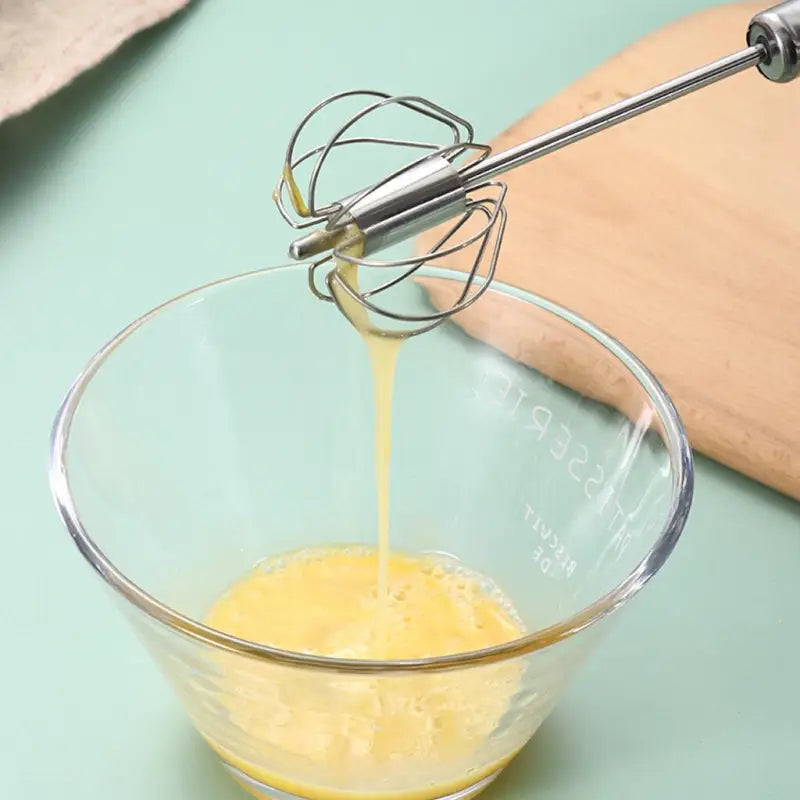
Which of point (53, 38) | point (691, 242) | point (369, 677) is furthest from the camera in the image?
point (53, 38)

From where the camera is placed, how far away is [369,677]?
0.43m

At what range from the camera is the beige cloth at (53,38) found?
0.95 meters

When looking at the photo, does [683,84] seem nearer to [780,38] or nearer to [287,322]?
[780,38]

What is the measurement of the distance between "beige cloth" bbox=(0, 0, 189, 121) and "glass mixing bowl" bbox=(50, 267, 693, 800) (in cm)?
41

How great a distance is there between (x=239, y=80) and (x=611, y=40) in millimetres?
334

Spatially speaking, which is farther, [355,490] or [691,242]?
[691,242]

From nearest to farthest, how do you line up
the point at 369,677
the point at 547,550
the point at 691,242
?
1. the point at 369,677
2. the point at 547,550
3. the point at 691,242

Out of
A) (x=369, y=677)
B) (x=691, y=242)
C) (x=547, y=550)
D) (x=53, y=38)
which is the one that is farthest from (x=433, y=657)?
(x=53, y=38)

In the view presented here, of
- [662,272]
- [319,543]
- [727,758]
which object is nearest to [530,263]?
[662,272]

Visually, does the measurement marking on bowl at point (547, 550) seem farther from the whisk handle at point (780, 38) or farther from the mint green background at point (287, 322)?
the whisk handle at point (780, 38)

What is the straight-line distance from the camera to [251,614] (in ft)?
2.00

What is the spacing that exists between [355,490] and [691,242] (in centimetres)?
31

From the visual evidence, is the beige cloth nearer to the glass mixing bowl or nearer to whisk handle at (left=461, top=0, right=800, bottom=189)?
the glass mixing bowl

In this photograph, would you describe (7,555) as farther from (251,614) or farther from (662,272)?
(662,272)
